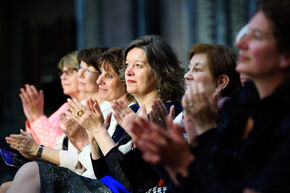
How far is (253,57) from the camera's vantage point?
1451 millimetres

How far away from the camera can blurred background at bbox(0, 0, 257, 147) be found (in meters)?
5.98

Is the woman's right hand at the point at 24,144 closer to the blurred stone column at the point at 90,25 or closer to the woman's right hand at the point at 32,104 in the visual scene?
the woman's right hand at the point at 32,104

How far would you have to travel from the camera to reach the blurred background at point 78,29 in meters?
5.98

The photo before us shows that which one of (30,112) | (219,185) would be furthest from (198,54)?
(30,112)

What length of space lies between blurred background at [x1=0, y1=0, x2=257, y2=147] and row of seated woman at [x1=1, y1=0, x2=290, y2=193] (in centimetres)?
249

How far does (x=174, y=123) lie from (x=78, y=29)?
18.3ft

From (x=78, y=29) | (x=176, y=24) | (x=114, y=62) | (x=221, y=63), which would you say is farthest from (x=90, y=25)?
(x=221, y=63)

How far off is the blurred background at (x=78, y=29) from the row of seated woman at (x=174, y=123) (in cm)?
249

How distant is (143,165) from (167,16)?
4.62 meters

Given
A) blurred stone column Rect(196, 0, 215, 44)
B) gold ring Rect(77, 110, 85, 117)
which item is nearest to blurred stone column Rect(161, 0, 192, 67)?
blurred stone column Rect(196, 0, 215, 44)

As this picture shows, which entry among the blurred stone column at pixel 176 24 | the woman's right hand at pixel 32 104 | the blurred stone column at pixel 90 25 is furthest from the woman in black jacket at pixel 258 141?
the blurred stone column at pixel 90 25

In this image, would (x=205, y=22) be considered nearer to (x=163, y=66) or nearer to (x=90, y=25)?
(x=90, y=25)

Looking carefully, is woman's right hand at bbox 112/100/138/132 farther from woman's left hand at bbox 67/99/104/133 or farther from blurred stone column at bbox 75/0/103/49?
blurred stone column at bbox 75/0/103/49

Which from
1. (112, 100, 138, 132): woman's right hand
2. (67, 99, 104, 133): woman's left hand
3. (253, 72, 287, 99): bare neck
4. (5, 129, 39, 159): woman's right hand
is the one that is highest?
(253, 72, 287, 99): bare neck
